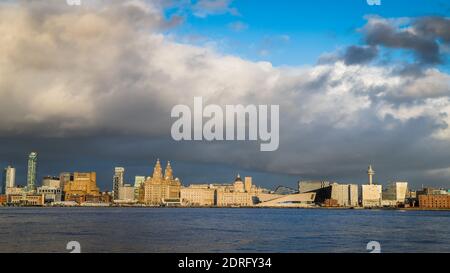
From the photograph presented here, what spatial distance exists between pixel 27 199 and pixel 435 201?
385 ft

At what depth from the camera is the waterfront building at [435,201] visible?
115688mm

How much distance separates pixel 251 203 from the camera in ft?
509

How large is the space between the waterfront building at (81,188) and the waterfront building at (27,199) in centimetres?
808

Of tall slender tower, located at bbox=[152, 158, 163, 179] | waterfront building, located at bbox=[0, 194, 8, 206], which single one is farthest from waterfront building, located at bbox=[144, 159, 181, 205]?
waterfront building, located at bbox=[0, 194, 8, 206]

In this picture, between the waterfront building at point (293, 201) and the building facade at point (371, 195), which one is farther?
the waterfront building at point (293, 201)

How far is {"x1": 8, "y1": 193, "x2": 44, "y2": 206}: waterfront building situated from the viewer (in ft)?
485

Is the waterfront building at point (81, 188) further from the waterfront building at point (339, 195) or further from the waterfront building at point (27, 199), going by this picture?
the waterfront building at point (339, 195)

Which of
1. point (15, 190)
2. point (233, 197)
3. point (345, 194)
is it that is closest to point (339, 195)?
point (345, 194)

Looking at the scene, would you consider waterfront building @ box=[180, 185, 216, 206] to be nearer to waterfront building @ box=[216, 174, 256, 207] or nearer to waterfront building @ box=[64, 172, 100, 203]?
waterfront building @ box=[216, 174, 256, 207]

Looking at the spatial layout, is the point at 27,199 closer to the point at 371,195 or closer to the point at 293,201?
the point at 293,201

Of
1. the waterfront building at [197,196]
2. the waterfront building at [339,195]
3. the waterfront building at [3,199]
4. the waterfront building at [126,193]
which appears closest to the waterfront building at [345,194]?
the waterfront building at [339,195]

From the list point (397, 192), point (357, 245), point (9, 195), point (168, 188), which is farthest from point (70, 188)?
point (357, 245)
